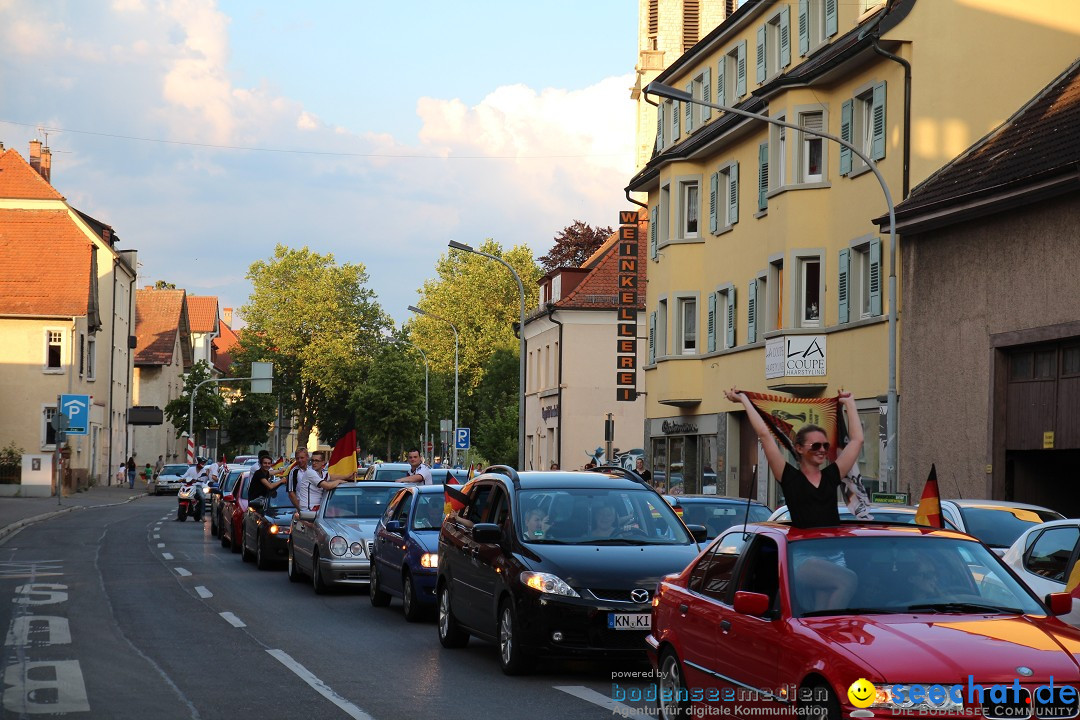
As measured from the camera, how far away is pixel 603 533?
12531 millimetres

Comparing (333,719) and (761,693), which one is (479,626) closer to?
(333,719)

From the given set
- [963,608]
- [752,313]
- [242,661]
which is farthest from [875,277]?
[963,608]

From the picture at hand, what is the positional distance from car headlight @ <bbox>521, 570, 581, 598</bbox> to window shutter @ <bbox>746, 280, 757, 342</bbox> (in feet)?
82.0

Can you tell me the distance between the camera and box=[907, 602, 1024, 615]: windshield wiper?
7301mm

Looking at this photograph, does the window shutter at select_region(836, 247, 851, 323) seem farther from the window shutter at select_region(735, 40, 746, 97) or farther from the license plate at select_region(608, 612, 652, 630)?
the license plate at select_region(608, 612, 652, 630)

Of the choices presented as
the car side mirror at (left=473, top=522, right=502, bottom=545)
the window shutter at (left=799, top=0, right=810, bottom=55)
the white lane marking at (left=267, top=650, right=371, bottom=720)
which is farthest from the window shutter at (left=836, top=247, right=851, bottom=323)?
the white lane marking at (left=267, top=650, right=371, bottom=720)

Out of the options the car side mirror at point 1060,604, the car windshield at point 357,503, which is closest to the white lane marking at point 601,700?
the car side mirror at point 1060,604

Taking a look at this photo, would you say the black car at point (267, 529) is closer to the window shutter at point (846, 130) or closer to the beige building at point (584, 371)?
the window shutter at point (846, 130)

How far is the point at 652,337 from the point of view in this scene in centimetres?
4394

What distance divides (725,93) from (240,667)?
29.9 m

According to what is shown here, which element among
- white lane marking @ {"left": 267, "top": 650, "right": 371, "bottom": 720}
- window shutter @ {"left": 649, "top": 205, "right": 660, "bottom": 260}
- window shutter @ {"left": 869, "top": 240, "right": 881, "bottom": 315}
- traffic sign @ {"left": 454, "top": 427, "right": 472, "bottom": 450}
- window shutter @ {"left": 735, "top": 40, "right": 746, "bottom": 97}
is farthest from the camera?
traffic sign @ {"left": 454, "top": 427, "right": 472, "bottom": 450}

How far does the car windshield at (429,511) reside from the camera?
56.0 ft

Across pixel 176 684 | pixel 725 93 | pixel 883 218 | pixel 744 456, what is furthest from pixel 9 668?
pixel 725 93

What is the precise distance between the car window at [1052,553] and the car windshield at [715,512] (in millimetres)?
6740
